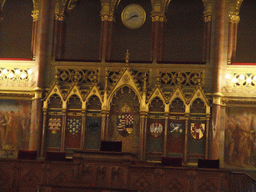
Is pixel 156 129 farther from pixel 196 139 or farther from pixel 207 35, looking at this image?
pixel 207 35

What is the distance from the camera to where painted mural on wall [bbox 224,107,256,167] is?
2173 centimetres

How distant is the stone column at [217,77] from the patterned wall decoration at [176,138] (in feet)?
3.75

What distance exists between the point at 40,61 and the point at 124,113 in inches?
164

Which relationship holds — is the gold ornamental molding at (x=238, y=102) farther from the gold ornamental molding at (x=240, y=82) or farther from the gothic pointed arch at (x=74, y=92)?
the gothic pointed arch at (x=74, y=92)

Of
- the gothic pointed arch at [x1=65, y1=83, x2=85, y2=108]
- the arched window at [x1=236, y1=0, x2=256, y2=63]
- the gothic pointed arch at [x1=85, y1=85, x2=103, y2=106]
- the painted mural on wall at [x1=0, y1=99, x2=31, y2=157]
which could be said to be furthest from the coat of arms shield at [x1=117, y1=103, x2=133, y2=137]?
the arched window at [x1=236, y1=0, x2=256, y2=63]

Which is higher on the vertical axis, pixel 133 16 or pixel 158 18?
pixel 133 16

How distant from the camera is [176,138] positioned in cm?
2194

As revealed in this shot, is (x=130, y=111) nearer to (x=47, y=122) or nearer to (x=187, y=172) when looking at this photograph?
(x=47, y=122)

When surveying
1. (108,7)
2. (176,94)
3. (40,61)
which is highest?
(108,7)

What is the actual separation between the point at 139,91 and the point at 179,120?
1.98 meters

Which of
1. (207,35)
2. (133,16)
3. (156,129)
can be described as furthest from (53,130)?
(207,35)

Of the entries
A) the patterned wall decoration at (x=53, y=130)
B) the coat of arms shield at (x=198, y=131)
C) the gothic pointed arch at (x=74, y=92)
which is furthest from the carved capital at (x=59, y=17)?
the coat of arms shield at (x=198, y=131)

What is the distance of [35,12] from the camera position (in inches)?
941

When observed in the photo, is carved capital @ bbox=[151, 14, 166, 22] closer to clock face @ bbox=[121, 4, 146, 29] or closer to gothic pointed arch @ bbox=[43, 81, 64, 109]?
clock face @ bbox=[121, 4, 146, 29]
